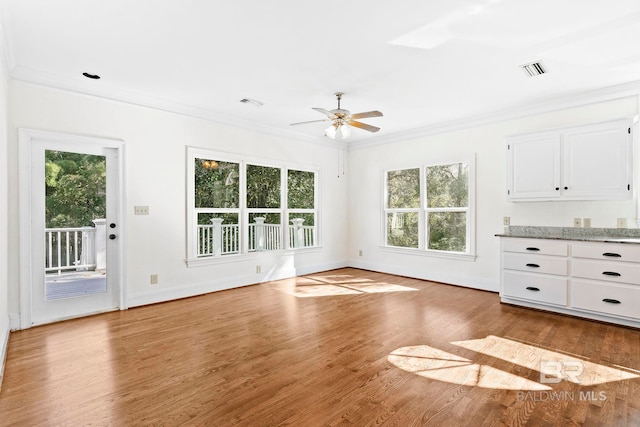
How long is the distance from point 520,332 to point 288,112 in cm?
400

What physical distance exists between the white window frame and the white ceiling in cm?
111

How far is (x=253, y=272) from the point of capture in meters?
5.68

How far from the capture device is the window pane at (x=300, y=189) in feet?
20.9

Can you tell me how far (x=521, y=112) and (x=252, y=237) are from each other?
4.54m

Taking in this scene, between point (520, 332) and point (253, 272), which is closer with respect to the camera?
point (520, 332)

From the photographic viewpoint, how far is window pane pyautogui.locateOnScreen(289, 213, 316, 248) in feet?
21.2

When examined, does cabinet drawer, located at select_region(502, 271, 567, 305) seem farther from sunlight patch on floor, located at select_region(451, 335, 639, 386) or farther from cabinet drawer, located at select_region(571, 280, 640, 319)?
sunlight patch on floor, located at select_region(451, 335, 639, 386)

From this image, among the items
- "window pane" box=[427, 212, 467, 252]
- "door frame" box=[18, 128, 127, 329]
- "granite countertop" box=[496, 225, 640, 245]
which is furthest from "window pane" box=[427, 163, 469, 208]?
"door frame" box=[18, 128, 127, 329]

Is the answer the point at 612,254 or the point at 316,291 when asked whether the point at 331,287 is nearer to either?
the point at 316,291

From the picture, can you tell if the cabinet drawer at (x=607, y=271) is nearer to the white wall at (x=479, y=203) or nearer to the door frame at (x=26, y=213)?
the white wall at (x=479, y=203)

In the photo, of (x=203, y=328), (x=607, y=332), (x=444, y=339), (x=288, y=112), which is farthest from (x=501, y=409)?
(x=288, y=112)

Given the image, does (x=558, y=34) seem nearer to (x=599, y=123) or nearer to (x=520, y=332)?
(x=599, y=123)

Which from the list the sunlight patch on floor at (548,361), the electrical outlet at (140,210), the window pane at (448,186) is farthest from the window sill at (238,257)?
the sunlight patch on floor at (548,361)

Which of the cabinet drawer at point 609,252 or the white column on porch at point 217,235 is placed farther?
the white column on porch at point 217,235
